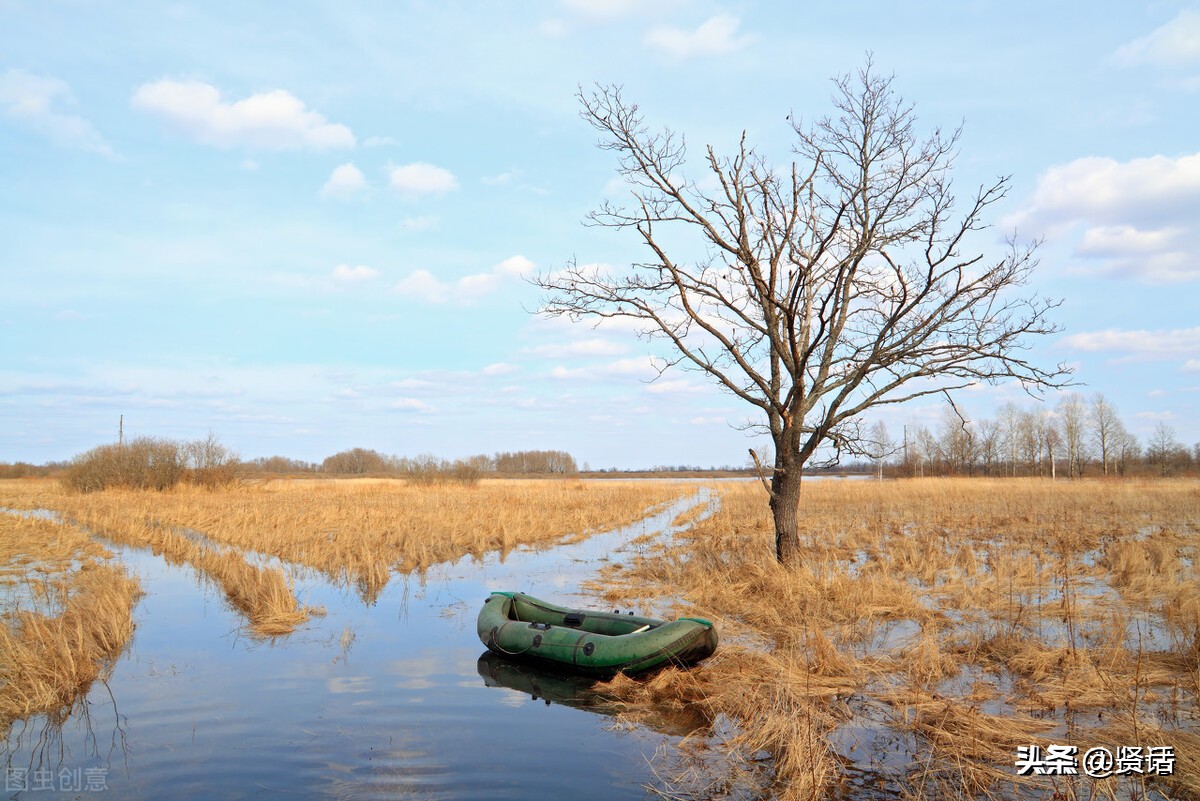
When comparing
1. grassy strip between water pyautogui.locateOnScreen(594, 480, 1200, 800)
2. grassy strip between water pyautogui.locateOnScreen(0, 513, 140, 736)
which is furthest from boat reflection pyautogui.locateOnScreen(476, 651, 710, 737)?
grassy strip between water pyautogui.locateOnScreen(0, 513, 140, 736)

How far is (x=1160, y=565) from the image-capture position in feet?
44.2

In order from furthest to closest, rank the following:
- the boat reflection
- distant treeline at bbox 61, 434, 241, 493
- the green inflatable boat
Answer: distant treeline at bbox 61, 434, 241, 493 → the green inflatable boat → the boat reflection

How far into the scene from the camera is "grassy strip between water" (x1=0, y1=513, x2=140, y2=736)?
24.5ft

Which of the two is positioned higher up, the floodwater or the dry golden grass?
the dry golden grass

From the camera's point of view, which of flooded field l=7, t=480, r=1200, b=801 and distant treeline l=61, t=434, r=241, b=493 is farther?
distant treeline l=61, t=434, r=241, b=493

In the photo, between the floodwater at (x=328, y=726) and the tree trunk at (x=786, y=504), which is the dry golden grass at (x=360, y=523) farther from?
the tree trunk at (x=786, y=504)

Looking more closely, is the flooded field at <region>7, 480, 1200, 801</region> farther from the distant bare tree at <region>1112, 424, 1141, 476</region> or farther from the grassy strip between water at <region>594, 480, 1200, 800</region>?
the distant bare tree at <region>1112, 424, 1141, 476</region>

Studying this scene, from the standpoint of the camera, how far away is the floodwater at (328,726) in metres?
5.91

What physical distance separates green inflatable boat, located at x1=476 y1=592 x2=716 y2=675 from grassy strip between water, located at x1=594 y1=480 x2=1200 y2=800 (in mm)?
265

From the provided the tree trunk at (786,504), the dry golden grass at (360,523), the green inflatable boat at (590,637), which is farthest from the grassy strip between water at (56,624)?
the tree trunk at (786,504)

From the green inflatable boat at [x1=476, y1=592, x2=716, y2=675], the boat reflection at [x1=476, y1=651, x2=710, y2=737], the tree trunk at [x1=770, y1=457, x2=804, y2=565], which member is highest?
the tree trunk at [x1=770, y1=457, x2=804, y2=565]

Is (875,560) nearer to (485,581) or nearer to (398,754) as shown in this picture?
(485,581)

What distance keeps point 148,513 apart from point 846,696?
27982 mm

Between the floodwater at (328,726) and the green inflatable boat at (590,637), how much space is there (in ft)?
1.09
